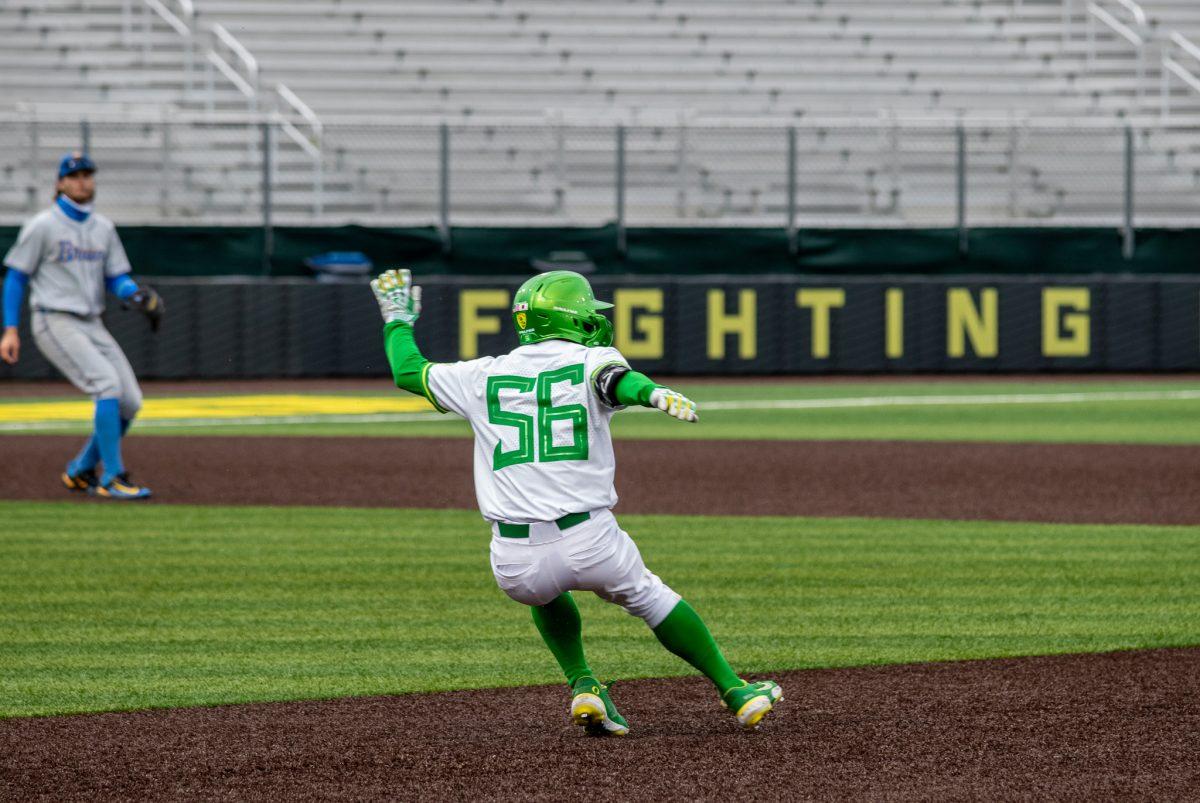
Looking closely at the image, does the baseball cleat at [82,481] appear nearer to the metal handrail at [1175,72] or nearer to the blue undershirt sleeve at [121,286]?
the blue undershirt sleeve at [121,286]

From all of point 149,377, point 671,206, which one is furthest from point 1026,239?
point 149,377

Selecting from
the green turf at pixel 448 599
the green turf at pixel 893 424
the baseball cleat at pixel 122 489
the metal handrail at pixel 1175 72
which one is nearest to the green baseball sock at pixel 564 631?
the green turf at pixel 448 599

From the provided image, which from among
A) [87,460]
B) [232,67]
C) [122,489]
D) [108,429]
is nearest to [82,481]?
[87,460]

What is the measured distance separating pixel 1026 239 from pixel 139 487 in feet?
50.9

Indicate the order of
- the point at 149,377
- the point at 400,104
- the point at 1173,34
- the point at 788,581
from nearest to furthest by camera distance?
the point at 788,581, the point at 149,377, the point at 400,104, the point at 1173,34

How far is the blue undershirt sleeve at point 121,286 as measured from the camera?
11461 millimetres

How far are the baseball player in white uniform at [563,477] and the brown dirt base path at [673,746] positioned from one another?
264 millimetres

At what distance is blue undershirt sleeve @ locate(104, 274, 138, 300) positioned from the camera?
11461 millimetres

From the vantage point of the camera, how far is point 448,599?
26.8 feet

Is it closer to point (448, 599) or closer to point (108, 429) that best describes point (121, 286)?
point (108, 429)

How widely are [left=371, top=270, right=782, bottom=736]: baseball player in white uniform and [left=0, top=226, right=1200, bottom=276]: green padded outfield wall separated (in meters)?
18.2

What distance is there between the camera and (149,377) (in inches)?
870

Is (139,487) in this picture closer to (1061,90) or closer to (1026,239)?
(1026,239)

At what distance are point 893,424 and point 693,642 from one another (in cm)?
1208
